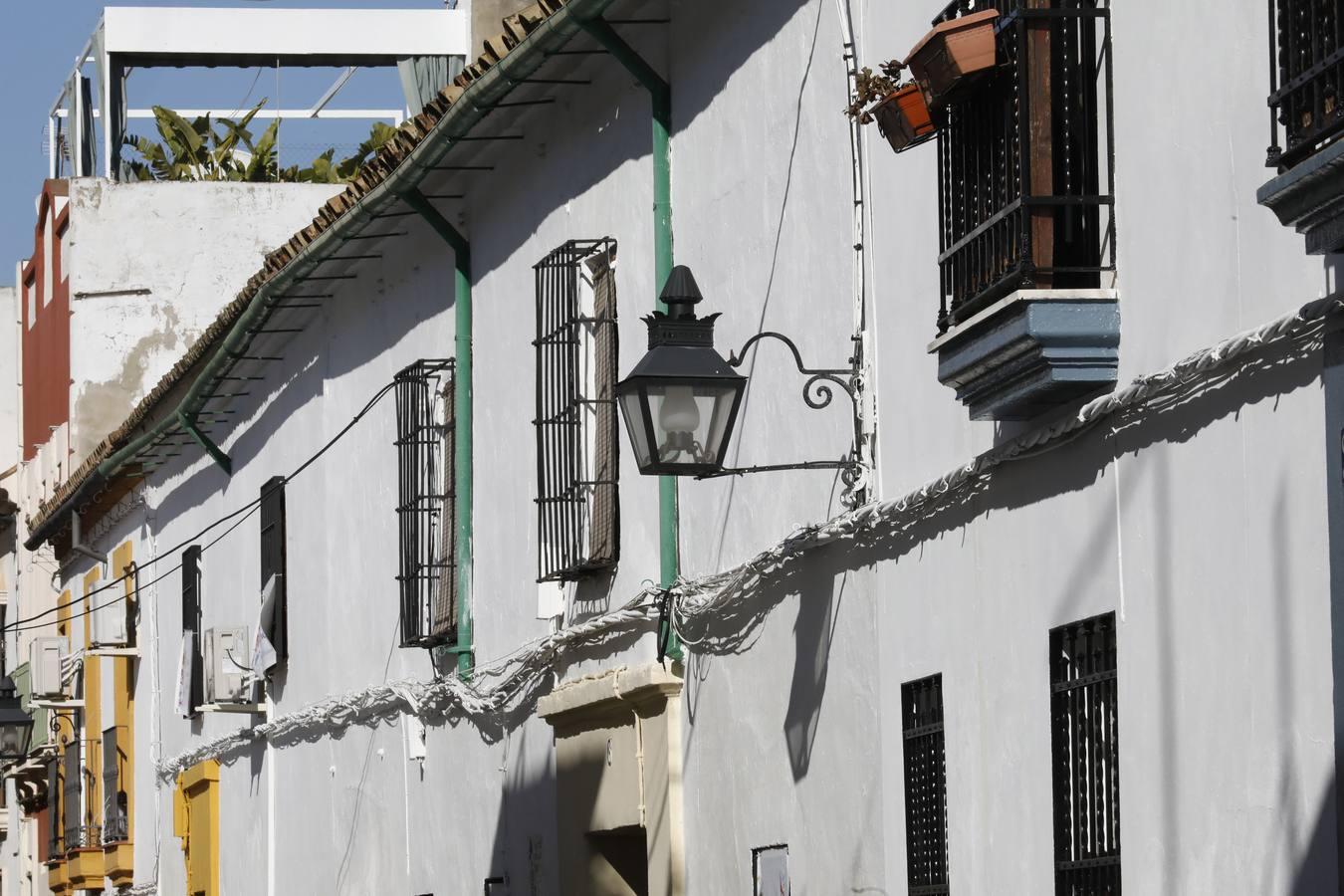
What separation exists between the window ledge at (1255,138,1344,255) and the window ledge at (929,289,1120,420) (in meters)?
1.35

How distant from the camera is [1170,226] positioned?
655 cm

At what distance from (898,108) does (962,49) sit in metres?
0.54

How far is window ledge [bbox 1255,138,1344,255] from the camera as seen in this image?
17.1ft

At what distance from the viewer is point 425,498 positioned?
14.5 m

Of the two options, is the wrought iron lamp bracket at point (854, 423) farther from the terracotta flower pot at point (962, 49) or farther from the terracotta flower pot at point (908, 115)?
the terracotta flower pot at point (962, 49)

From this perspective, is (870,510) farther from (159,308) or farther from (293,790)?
(159,308)

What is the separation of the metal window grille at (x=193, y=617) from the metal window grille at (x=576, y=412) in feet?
29.5

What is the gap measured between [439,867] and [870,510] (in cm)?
649

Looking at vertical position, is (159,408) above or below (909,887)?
above

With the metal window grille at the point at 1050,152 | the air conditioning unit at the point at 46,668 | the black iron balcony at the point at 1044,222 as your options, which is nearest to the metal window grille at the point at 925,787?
the black iron balcony at the point at 1044,222

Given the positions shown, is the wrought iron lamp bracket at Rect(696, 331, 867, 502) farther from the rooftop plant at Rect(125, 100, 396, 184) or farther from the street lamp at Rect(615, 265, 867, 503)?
the rooftop plant at Rect(125, 100, 396, 184)

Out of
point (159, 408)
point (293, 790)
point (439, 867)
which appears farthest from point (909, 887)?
point (159, 408)

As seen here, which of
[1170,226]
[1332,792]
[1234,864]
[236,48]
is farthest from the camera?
[236,48]

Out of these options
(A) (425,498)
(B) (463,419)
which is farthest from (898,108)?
(A) (425,498)
